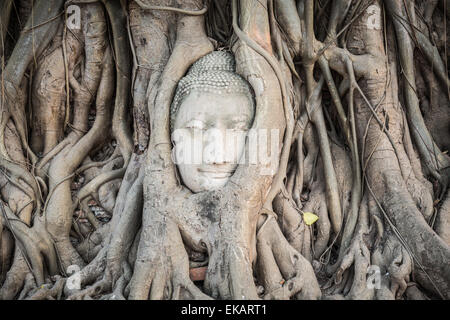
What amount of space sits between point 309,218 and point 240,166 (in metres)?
0.70

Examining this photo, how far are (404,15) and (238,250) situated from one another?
222 centimetres

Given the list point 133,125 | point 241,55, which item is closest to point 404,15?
point 241,55

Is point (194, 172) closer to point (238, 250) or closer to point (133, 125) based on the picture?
point (238, 250)

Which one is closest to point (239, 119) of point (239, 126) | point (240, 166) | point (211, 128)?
point (239, 126)

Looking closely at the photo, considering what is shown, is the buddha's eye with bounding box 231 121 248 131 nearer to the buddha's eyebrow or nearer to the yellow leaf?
the buddha's eyebrow

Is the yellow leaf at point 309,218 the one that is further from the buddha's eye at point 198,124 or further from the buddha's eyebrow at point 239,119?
the buddha's eye at point 198,124

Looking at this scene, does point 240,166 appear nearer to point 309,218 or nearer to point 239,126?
point 239,126

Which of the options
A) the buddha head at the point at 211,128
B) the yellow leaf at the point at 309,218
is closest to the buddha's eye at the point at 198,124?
the buddha head at the point at 211,128

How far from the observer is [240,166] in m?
2.65

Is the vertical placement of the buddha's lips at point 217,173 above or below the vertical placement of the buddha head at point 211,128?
below

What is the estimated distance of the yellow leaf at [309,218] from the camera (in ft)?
9.76

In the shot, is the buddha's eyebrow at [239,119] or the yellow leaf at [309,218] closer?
the buddha's eyebrow at [239,119]

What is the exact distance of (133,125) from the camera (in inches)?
131
